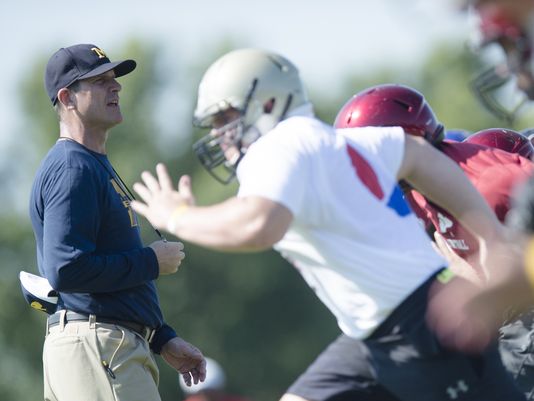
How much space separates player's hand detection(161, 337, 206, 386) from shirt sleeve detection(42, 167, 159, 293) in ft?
1.58

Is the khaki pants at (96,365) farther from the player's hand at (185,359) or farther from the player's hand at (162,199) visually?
the player's hand at (162,199)

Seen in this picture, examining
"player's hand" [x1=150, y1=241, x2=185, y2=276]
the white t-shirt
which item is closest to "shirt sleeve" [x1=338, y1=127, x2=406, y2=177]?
the white t-shirt

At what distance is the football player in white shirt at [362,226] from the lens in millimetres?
4453

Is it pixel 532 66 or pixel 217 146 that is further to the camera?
pixel 217 146

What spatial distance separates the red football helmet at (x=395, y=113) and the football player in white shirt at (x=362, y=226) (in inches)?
38.3

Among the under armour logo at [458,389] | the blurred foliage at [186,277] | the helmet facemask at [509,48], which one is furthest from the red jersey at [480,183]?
the blurred foliage at [186,277]

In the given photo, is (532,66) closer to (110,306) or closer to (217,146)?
(217,146)

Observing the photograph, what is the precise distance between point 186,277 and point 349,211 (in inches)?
1055

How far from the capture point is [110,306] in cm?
581

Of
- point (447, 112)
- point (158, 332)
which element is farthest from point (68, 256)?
point (447, 112)

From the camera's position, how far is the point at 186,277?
1228 inches

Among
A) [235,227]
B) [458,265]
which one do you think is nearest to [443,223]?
[458,265]

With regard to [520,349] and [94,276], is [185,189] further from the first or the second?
[520,349]

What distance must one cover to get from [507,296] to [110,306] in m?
2.35
